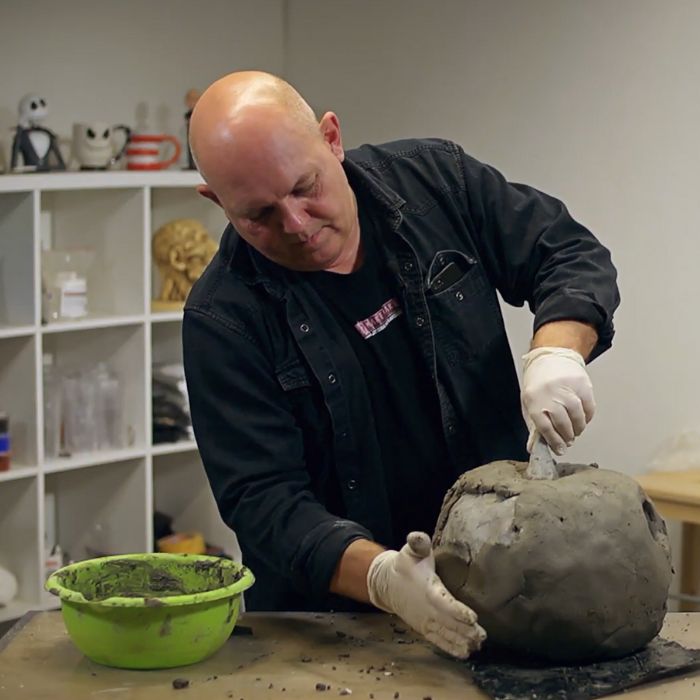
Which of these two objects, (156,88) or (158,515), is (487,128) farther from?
(158,515)

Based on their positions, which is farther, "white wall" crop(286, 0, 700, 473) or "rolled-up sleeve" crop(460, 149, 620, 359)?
"white wall" crop(286, 0, 700, 473)

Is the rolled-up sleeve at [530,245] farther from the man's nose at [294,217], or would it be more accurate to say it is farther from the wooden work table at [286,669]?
the wooden work table at [286,669]

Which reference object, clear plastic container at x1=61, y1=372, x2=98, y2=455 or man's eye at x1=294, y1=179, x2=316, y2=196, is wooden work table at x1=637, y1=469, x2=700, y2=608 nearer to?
man's eye at x1=294, y1=179, x2=316, y2=196

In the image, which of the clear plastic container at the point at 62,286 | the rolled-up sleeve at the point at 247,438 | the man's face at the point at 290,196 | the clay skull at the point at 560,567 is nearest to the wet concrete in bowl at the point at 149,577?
the rolled-up sleeve at the point at 247,438

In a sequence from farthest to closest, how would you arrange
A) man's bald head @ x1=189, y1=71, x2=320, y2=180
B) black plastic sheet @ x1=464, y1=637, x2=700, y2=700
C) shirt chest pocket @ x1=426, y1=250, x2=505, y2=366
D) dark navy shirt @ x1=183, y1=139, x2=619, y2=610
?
shirt chest pocket @ x1=426, y1=250, x2=505, y2=366 → dark navy shirt @ x1=183, y1=139, x2=619, y2=610 → man's bald head @ x1=189, y1=71, x2=320, y2=180 → black plastic sheet @ x1=464, y1=637, x2=700, y2=700

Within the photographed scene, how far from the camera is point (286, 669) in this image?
172 centimetres

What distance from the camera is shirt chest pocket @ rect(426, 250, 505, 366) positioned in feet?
6.67

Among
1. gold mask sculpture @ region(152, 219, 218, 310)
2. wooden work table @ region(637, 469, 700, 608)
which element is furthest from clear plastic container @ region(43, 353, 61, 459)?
wooden work table @ region(637, 469, 700, 608)

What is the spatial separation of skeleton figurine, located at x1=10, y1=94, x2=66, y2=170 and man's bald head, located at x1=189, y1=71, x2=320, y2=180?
1840mm

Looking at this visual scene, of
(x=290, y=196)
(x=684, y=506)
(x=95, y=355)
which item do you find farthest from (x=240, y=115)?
(x=95, y=355)

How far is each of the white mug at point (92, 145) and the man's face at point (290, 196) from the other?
75.3 inches

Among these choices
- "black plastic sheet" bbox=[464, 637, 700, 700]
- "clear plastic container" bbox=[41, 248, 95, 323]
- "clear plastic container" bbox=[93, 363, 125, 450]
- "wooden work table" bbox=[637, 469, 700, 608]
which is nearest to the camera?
"black plastic sheet" bbox=[464, 637, 700, 700]

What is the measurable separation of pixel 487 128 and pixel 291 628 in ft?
7.97

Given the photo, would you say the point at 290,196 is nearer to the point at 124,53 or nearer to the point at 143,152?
the point at 143,152
